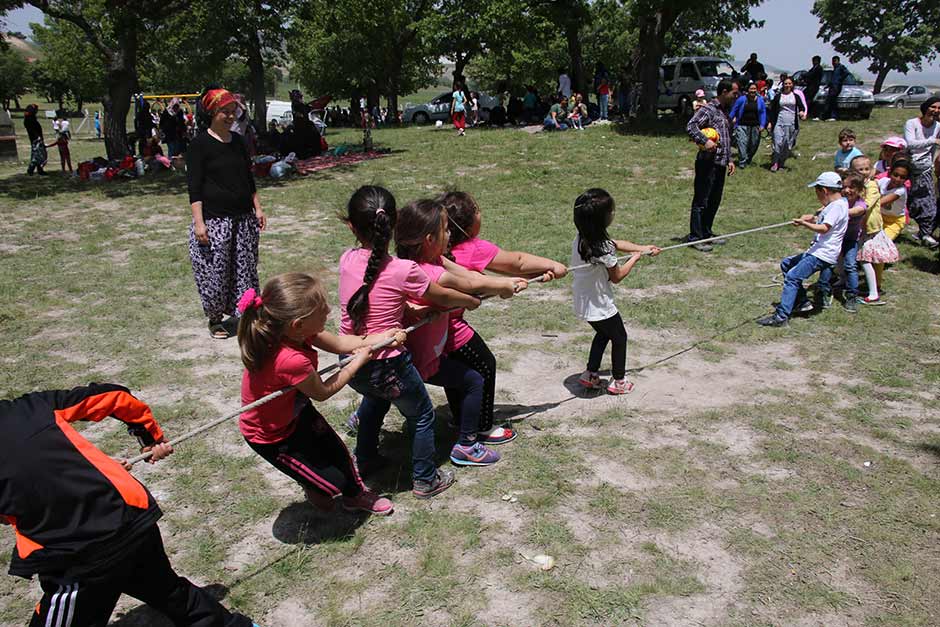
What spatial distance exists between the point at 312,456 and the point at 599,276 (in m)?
2.43

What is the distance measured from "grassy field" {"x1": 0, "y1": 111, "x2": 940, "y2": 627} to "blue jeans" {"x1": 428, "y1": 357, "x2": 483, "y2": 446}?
0.34m

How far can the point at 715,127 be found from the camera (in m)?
8.57

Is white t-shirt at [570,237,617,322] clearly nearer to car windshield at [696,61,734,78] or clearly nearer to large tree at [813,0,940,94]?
car windshield at [696,61,734,78]

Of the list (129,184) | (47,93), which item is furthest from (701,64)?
(47,93)

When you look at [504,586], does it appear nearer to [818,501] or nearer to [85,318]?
[818,501]

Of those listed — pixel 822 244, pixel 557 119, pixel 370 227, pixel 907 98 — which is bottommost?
pixel 822 244

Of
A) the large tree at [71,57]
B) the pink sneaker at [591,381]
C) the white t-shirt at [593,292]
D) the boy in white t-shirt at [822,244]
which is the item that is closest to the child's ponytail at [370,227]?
the white t-shirt at [593,292]

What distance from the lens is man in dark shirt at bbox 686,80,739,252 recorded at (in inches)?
338

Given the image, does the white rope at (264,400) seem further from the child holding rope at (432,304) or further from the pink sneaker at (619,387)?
the pink sneaker at (619,387)

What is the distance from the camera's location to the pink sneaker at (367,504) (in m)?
3.64

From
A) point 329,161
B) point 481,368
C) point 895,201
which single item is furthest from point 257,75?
point 481,368

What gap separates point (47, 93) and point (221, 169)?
88.0 meters

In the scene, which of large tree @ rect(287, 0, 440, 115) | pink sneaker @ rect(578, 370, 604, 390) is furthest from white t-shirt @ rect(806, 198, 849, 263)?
large tree @ rect(287, 0, 440, 115)

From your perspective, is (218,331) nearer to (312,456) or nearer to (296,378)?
(312,456)
